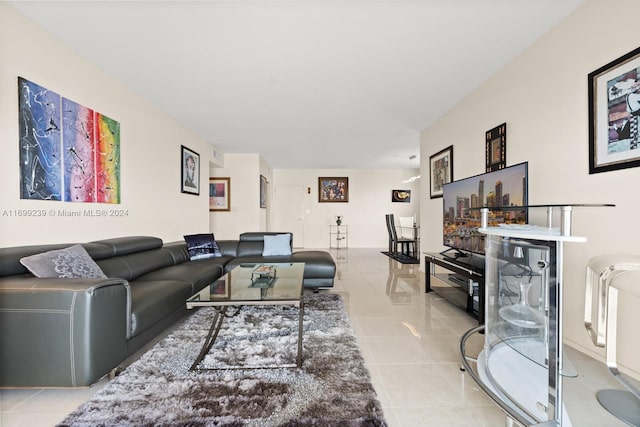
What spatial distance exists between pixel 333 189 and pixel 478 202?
582cm

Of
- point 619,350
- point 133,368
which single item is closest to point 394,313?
point 619,350

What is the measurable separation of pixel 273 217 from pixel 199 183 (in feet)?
12.0

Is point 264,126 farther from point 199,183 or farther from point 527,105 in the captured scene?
point 527,105

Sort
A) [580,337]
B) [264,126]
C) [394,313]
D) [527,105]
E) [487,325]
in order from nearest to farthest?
[487,325] → [580,337] → [527,105] → [394,313] → [264,126]

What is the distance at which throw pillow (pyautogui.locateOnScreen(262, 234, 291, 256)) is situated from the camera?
4.03 metres

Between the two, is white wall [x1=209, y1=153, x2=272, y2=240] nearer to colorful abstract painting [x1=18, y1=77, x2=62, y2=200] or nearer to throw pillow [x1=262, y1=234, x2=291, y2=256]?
throw pillow [x1=262, y1=234, x2=291, y2=256]

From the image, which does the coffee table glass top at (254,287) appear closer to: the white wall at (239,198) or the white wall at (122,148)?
the white wall at (122,148)

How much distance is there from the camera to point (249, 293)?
2.02 m

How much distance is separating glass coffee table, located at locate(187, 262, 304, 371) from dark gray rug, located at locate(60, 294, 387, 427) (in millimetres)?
129

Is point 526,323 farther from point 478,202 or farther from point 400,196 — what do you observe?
point 400,196

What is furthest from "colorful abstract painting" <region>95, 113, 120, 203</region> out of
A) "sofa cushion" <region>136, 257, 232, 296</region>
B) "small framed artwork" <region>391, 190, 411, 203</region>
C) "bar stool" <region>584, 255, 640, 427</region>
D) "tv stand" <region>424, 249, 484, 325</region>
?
"small framed artwork" <region>391, 190, 411, 203</region>

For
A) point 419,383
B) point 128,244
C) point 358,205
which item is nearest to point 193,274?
point 128,244

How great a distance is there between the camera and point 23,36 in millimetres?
2016

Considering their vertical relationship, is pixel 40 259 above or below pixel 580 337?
above
